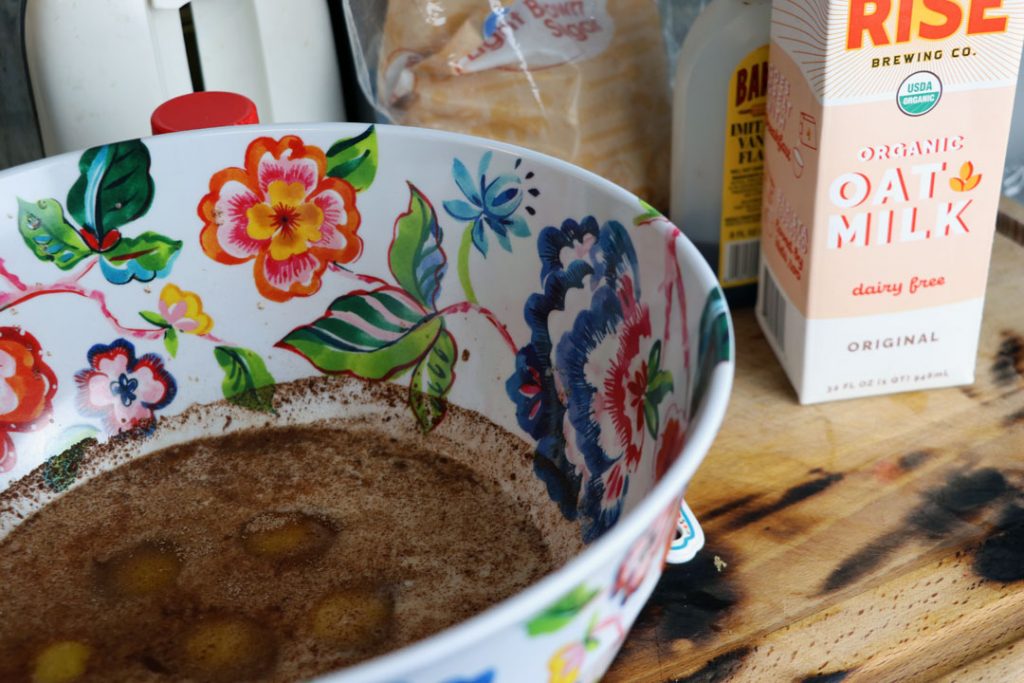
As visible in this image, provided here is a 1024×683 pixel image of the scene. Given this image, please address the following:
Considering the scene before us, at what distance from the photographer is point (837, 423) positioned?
53 cm

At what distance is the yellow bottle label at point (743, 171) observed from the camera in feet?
1.80

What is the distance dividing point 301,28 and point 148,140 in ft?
0.46

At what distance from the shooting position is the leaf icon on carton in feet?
1.61

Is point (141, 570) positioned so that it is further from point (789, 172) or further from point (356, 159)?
point (789, 172)

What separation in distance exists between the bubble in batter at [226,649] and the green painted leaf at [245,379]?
140 mm

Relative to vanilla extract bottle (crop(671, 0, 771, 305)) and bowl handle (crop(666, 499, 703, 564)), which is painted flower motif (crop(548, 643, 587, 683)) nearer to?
bowl handle (crop(666, 499, 703, 564))

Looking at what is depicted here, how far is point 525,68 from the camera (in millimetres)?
562

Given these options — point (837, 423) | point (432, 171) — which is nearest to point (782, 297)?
point (837, 423)

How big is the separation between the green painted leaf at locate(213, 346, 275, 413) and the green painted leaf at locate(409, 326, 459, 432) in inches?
2.8

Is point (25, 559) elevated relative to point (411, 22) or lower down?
lower down

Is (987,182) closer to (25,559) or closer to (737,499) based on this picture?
(737,499)

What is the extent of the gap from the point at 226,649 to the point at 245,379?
0.16m

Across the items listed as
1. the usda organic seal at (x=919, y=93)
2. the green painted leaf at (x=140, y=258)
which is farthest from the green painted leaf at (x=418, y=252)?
the usda organic seal at (x=919, y=93)

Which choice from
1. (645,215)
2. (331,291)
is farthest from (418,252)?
(645,215)
